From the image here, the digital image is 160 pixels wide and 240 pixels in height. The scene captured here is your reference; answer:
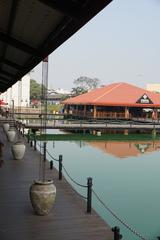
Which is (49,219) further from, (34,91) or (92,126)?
(34,91)

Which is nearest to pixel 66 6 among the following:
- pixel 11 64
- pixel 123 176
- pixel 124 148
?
pixel 11 64

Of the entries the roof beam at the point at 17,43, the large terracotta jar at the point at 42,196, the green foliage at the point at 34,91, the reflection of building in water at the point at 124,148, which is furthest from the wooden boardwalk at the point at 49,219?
the green foliage at the point at 34,91

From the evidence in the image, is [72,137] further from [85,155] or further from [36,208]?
[36,208]

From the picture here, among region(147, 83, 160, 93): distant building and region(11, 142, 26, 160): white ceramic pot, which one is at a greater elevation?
region(147, 83, 160, 93): distant building

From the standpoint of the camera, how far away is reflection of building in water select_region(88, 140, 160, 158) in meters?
30.8

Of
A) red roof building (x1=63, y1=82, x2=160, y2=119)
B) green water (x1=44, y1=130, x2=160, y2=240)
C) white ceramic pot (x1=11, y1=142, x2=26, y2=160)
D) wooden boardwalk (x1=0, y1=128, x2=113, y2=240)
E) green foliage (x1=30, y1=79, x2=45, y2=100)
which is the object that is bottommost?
green water (x1=44, y1=130, x2=160, y2=240)

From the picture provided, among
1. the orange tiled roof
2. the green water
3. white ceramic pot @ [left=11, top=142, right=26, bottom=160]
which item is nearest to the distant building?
the orange tiled roof

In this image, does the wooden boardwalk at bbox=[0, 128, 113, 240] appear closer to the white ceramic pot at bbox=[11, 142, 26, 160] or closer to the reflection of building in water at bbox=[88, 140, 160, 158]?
the white ceramic pot at bbox=[11, 142, 26, 160]

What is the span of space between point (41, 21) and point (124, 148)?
86.8ft

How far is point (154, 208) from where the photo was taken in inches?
560

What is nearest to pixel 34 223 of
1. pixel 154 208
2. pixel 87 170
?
pixel 154 208

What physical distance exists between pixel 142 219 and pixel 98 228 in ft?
16.6

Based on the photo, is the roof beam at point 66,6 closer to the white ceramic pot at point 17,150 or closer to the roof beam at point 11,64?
the roof beam at point 11,64

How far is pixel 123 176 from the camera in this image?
803 inches
